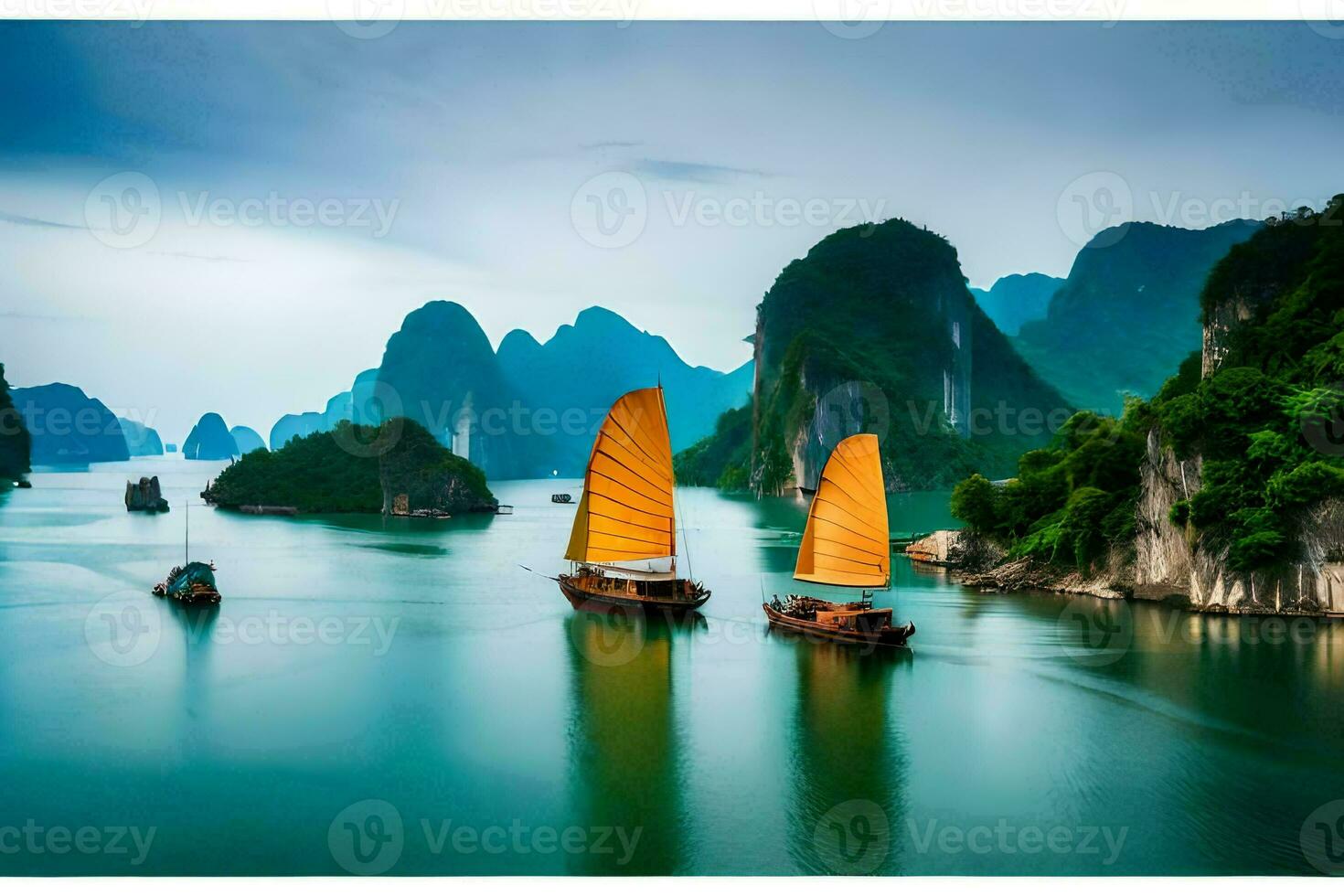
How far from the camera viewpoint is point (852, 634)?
12.7 meters

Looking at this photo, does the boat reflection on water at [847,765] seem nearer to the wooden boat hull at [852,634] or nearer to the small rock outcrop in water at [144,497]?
the wooden boat hull at [852,634]

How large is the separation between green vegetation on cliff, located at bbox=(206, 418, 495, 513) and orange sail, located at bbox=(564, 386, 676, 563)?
2431 centimetres

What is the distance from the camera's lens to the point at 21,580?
62.9 feet

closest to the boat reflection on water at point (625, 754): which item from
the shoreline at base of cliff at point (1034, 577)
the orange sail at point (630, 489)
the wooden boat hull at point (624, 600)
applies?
the wooden boat hull at point (624, 600)

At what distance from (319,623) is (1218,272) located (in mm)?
14901

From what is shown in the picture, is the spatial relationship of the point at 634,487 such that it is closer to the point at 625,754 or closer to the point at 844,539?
the point at 844,539

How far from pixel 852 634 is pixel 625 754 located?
4.26m

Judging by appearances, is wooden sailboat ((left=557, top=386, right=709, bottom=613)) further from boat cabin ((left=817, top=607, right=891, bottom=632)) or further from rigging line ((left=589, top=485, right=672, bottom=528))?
boat cabin ((left=817, top=607, right=891, bottom=632))

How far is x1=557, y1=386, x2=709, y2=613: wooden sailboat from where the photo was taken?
1493cm

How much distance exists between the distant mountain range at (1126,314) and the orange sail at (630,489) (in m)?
73.3

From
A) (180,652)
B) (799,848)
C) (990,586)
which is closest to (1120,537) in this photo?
(990,586)

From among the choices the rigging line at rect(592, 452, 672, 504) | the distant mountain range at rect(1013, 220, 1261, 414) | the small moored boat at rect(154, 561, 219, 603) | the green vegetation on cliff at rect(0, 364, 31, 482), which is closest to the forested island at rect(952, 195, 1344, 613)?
the rigging line at rect(592, 452, 672, 504)

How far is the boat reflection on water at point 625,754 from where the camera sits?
24.5ft

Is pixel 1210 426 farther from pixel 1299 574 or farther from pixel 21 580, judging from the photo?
pixel 21 580
